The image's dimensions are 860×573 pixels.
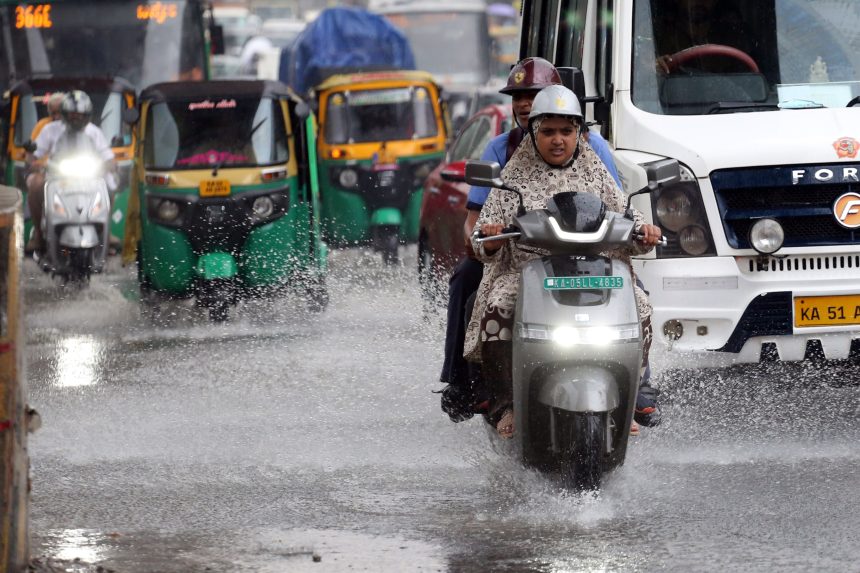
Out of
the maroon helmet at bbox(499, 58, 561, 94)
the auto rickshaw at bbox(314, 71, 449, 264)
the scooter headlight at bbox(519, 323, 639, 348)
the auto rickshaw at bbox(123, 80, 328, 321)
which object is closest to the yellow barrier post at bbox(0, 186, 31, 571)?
the scooter headlight at bbox(519, 323, 639, 348)

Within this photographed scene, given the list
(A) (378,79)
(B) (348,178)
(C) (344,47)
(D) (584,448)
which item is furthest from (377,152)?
(D) (584,448)

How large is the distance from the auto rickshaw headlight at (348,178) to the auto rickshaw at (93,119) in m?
2.27

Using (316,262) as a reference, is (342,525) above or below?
above

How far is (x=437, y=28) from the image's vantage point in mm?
39469

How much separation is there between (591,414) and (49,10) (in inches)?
731

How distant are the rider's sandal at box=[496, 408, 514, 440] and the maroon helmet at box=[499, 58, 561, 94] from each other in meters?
1.50

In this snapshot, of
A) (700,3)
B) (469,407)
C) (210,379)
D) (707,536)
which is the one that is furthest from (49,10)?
(707,536)

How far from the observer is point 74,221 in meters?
15.6

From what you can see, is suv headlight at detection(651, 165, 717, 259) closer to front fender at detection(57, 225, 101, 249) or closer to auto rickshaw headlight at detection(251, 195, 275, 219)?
auto rickshaw headlight at detection(251, 195, 275, 219)

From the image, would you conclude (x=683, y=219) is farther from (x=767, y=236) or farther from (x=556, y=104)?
(x=556, y=104)

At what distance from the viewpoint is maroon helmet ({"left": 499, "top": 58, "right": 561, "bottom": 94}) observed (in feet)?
26.1

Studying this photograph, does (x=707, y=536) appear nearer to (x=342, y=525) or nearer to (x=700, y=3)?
(x=342, y=525)

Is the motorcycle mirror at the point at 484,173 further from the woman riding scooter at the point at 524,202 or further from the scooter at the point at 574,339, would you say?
the woman riding scooter at the point at 524,202

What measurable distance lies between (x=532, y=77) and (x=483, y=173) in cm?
125
